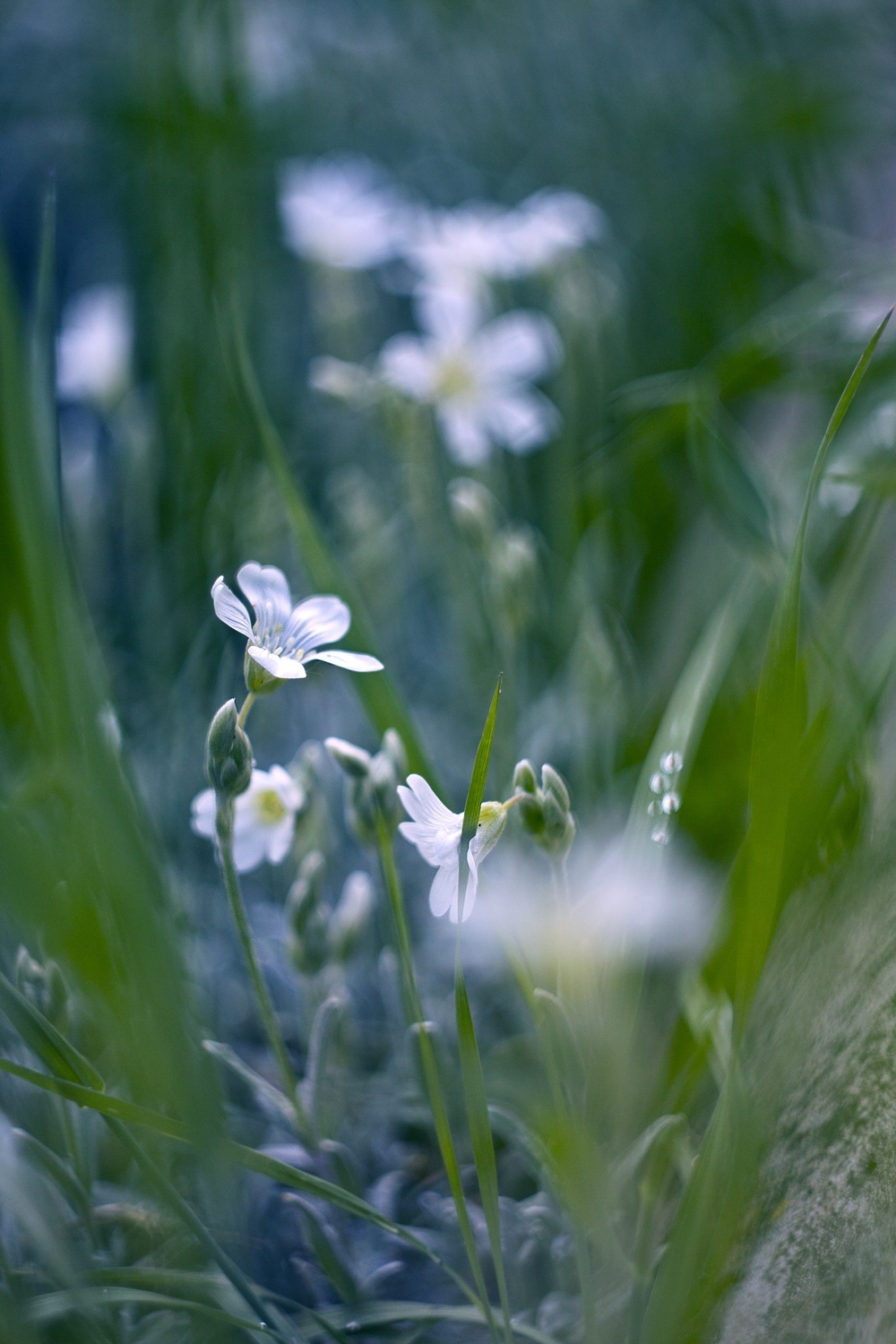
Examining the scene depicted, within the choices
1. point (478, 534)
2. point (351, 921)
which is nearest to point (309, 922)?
point (351, 921)

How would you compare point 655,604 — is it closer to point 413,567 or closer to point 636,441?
point 636,441

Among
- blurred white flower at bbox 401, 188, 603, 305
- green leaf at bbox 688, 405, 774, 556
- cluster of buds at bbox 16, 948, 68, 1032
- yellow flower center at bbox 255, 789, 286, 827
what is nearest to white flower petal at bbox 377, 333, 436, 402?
blurred white flower at bbox 401, 188, 603, 305

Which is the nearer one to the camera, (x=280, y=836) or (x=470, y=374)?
(x=280, y=836)

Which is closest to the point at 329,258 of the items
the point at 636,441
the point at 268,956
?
the point at 636,441

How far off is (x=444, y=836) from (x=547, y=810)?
0.15 ft

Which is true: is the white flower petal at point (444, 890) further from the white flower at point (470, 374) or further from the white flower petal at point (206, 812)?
the white flower at point (470, 374)

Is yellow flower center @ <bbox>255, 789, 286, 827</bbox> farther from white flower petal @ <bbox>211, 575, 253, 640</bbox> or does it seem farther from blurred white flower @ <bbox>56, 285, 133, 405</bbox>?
blurred white flower @ <bbox>56, 285, 133, 405</bbox>

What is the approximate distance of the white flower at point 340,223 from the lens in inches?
36.8

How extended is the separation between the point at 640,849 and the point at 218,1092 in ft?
0.69

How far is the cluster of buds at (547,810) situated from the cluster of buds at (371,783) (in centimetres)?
6

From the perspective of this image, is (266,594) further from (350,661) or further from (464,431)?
(464,431)

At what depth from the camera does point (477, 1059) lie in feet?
1.17

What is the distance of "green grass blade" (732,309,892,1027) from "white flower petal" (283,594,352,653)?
0.19 meters

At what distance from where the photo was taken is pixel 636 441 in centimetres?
76
